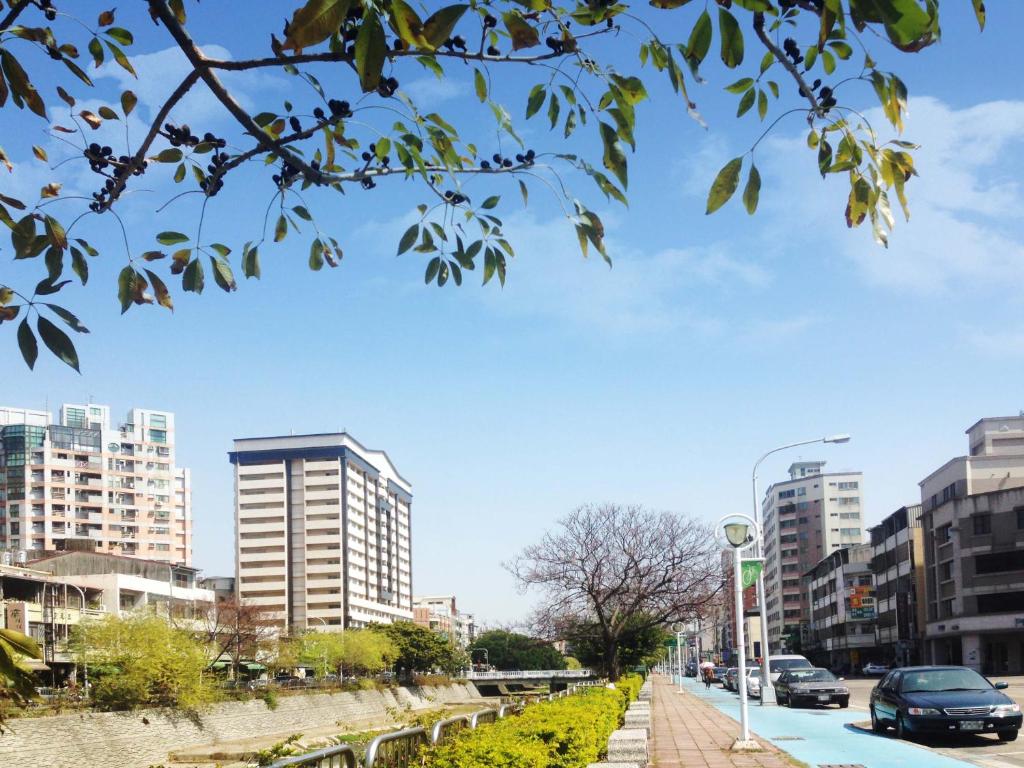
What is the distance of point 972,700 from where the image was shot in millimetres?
19250

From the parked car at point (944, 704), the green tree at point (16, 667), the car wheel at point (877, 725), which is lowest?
the car wheel at point (877, 725)

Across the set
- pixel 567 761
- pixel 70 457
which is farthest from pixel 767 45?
pixel 70 457

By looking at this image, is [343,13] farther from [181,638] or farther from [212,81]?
[181,638]

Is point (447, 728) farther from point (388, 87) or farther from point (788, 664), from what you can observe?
point (788, 664)

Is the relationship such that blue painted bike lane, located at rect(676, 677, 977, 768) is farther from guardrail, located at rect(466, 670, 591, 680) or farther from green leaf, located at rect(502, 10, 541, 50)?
guardrail, located at rect(466, 670, 591, 680)

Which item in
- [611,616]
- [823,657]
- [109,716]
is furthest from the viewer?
[823,657]

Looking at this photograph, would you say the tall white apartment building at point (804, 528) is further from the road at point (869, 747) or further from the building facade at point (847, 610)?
the road at point (869, 747)

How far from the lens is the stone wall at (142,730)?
36.0 metres

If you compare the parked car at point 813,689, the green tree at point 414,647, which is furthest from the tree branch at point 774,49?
the green tree at point 414,647

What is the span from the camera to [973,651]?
3073 inches

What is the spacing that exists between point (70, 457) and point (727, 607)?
89.9 meters

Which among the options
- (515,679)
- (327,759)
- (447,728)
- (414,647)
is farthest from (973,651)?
(327,759)

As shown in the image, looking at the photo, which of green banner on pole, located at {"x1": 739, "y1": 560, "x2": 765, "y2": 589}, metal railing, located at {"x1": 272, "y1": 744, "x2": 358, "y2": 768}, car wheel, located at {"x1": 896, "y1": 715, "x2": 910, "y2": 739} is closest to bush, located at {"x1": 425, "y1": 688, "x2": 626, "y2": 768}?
metal railing, located at {"x1": 272, "y1": 744, "x2": 358, "y2": 768}

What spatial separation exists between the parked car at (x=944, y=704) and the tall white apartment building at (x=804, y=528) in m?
126
